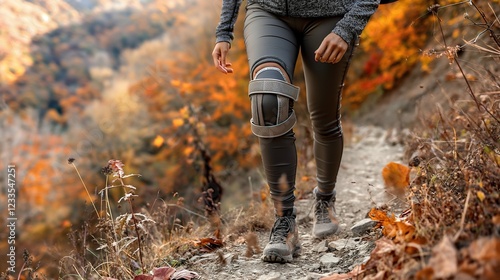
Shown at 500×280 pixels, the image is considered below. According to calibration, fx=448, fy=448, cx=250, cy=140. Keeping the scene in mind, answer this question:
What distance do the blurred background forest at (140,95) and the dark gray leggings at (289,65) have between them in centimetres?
54

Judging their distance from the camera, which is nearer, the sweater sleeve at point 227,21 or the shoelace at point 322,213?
the sweater sleeve at point 227,21

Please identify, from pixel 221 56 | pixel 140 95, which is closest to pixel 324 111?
pixel 221 56

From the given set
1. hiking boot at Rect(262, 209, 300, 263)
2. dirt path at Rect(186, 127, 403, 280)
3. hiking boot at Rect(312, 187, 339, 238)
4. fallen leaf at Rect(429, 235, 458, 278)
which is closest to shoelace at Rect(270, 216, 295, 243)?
hiking boot at Rect(262, 209, 300, 263)

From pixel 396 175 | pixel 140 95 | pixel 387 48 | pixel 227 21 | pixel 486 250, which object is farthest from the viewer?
pixel 140 95

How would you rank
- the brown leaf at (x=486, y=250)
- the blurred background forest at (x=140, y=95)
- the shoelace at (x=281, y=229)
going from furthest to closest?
1. the blurred background forest at (x=140, y=95)
2. the shoelace at (x=281, y=229)
3. the brown leaf at (x=486, y=250)

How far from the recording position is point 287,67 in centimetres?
211

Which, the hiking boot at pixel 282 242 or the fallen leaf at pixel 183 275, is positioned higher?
the hiking boot at pixel 282 242

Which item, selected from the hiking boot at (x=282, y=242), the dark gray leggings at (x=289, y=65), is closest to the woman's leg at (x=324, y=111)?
the dark gray leggings at (x=289, y=65)

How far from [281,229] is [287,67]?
2.57 feet

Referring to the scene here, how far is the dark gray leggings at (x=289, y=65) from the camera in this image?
83.3 inches

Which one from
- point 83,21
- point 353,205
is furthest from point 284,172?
point 83,21

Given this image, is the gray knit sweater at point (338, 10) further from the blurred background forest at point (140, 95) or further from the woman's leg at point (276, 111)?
the blurred background forest at point (140, 95)

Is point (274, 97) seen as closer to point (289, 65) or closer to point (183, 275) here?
point (289, 65)

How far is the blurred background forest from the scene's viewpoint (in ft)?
28.7
